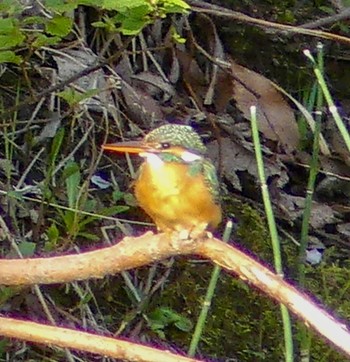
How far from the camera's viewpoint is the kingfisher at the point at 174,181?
1867 millimetres

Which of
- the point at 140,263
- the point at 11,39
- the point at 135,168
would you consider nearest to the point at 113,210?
the point at 135,168

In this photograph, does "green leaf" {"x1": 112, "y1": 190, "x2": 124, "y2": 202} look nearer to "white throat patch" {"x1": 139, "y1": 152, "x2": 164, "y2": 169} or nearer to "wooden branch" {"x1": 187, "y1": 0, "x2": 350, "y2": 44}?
"wooden branch" {"x1": 187, "y1": 0, "x2": 350, "y2": 44}

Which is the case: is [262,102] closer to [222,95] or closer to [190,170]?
[222,95]

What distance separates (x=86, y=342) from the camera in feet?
5.60

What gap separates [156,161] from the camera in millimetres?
1908

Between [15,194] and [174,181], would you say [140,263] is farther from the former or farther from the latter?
[15,194]

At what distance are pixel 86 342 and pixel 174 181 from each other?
322 millimetres

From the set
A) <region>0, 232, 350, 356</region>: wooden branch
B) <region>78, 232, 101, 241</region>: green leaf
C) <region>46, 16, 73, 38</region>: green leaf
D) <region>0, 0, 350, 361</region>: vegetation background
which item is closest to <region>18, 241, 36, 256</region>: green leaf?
<region>0, 0, 350, 361</region>: vegetation background

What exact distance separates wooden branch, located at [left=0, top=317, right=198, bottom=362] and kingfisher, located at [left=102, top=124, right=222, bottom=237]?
0.76 feet

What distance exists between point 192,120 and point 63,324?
0.83 metres

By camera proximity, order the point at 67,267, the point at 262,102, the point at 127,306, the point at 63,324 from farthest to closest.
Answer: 1. the point at 262,102
2. the point at 127,306
3. the point at 63,324
4. the point at 67,267

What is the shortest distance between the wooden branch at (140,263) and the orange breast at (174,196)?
0.08 meters

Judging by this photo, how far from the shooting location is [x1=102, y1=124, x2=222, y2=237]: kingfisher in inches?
73.5

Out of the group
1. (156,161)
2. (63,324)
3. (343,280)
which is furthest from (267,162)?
(156,161)
